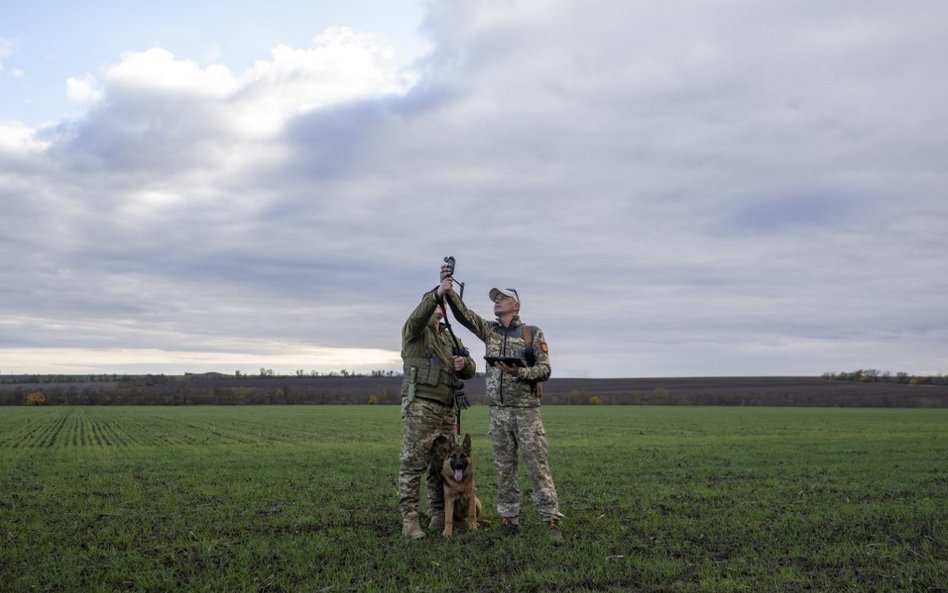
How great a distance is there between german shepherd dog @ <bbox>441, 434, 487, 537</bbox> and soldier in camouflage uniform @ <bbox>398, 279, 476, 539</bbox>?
0.78ft

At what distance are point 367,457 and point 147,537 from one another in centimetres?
1202

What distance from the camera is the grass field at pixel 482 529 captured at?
7156mm

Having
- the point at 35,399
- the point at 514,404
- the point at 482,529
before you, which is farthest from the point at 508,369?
the point at 35,399

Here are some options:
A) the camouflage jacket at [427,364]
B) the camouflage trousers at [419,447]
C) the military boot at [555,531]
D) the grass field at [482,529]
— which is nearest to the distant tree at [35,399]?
the grass field at [482,529]

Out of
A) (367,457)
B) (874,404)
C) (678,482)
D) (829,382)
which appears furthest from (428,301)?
(829,382)

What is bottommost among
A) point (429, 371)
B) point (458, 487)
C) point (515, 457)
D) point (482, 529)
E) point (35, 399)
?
point (35, 399)

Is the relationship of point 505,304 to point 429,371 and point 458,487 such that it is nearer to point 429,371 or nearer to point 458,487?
point 429,371

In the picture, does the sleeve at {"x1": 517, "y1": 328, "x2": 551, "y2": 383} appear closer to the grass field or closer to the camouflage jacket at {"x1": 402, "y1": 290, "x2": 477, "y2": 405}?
the camouflage jacket at {"x1": 402, "y1": 290, "x2": 477, "y2": 405}

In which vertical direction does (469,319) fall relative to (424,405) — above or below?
above

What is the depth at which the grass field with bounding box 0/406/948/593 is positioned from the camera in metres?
7.16

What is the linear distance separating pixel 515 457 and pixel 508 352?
4.29ft

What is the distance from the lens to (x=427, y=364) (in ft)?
30.3

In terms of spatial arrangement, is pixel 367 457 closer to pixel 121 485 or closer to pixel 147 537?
pixel 121 485

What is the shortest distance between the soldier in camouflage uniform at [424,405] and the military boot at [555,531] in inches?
56.4
